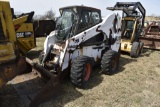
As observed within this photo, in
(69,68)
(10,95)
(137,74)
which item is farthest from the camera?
(137,74)

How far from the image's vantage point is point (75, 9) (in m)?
5.86

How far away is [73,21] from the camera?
5.85 meters

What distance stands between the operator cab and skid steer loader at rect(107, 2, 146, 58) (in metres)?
3.74

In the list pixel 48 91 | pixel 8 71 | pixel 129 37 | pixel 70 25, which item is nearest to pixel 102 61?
pixel 70 25

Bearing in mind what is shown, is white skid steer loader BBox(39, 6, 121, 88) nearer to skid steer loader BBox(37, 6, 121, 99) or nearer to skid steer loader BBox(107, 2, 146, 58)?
skid steer loader BBox(37, 6, 121, 99)

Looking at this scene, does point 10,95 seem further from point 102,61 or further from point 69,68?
point 102,61

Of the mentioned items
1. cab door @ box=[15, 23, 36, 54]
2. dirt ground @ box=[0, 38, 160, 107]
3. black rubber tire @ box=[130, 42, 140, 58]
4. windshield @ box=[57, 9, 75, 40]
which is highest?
windshield @ box=[57, 9, 75, 40]

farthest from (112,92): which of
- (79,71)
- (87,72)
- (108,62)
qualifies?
(108,62)

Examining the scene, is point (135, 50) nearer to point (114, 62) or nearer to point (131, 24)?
point (131, 24)

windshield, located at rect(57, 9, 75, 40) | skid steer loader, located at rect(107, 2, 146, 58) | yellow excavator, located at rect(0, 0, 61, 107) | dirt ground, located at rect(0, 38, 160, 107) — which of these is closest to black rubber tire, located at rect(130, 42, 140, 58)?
skid steer loader, located at rect(107, 2, 146, 58)

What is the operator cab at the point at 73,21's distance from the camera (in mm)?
5805

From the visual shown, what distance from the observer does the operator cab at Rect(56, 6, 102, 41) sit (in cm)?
580

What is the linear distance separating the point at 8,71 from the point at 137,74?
4541 mm

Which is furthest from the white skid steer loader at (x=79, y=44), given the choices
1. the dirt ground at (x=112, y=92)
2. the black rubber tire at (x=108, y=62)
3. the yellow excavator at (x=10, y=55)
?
the yellow excavator at (x=10, y=55)
